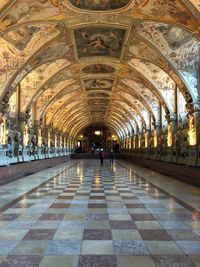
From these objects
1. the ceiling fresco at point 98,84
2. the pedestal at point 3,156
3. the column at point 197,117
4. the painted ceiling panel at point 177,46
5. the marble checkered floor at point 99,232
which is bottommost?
the marble checkered floor at point 99,232

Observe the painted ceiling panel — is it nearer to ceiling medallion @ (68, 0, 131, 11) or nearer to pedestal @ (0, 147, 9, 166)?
ceiling medallion @ (68, 0, 131, 11)

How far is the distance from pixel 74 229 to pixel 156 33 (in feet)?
36.2

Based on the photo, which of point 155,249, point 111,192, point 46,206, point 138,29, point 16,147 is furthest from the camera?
point 16,147

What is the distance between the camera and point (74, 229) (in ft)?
17.9

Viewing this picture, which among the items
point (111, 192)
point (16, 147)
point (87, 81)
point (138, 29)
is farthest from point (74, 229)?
point (87, 81)

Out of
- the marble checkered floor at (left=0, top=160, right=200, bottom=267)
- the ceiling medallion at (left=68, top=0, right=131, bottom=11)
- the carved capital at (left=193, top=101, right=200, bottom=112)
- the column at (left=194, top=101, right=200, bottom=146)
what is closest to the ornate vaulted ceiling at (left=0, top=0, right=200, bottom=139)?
the ceiling medallion at (left=68, top=0, right=131, bottom=11)

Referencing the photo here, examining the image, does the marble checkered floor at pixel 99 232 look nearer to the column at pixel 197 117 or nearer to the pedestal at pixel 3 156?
the column at pixel 197 117

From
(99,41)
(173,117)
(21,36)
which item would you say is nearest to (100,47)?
(99,41)

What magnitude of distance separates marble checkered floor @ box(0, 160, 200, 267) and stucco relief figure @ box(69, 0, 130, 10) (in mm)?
7153

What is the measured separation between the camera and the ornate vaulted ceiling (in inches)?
451

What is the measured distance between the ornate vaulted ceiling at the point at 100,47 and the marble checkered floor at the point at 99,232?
680cm

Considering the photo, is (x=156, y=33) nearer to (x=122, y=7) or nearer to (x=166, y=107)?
(x=122, y=7)

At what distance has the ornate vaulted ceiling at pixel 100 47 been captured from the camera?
1146cm

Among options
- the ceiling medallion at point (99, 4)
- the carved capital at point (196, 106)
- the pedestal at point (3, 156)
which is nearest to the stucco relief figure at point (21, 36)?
the ceiling medallion at point (99, 4)
